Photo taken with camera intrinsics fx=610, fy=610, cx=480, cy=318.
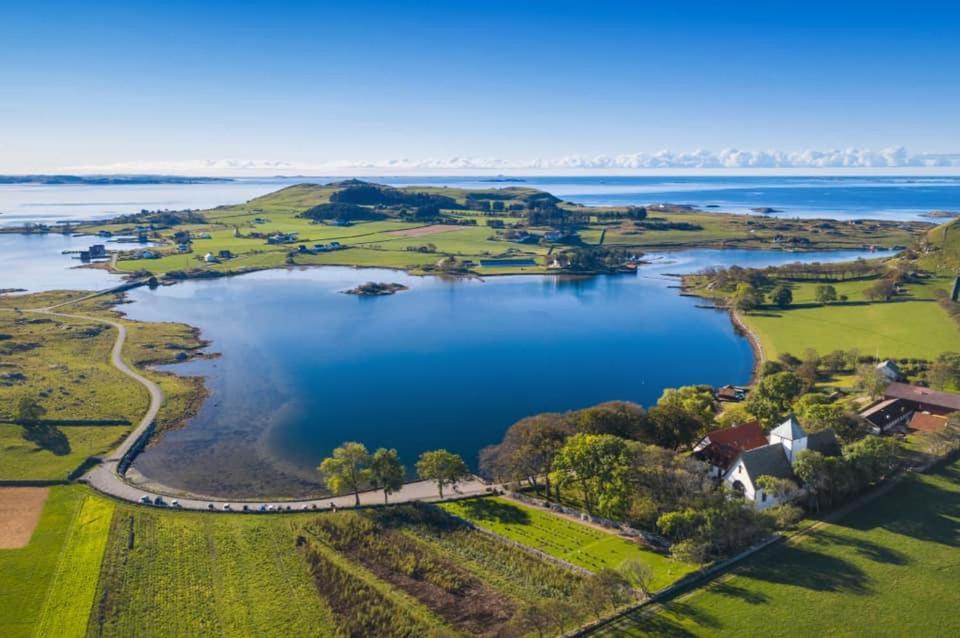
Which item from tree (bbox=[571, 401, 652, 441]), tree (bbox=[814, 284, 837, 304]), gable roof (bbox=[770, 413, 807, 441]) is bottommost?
tree (bbox=[814, 284, 837, 304])

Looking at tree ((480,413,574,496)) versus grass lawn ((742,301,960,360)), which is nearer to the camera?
tree ((480,413,574,496))

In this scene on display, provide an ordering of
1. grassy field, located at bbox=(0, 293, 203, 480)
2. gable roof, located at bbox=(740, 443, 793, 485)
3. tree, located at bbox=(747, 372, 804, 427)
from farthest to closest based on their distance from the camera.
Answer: tree, located at bbox=(747, 372, 804, 427), grassy field, located at bbox=(0, 293, 203, 480), gable roof, located at bbox=(740, 443, 793, 485)

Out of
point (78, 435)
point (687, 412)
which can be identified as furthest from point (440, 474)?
point (78, 435)

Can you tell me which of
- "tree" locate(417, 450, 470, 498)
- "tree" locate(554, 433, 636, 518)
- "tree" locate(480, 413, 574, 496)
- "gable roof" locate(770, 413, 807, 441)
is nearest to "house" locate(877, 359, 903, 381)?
"gable roof" locate(770, 413, 807, 441)

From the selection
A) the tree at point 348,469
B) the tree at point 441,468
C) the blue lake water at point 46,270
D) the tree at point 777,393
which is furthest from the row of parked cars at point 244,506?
the blue lake water at point 46,270

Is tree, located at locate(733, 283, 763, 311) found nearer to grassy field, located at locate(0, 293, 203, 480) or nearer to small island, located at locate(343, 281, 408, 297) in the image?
small island, located at locate(343, 281, 408, 297)

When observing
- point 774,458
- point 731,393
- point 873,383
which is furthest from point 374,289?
point 774,458

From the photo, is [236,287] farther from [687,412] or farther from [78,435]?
[687,412]
